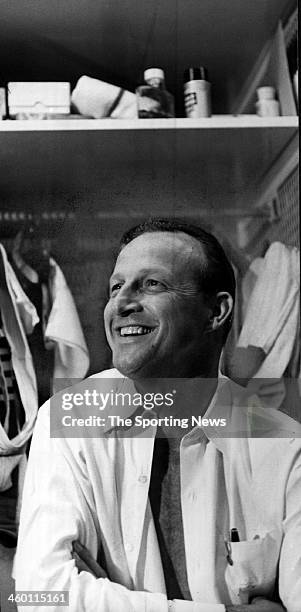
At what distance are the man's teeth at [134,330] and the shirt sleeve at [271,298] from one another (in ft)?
0.62

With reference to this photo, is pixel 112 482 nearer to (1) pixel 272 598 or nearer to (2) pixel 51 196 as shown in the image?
(1) pixel 272 598

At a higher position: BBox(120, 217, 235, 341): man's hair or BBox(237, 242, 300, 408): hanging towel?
BBox(120, 217, 235, 341): man's hair

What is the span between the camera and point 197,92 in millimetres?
1563

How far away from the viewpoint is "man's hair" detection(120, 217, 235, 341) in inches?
61.2

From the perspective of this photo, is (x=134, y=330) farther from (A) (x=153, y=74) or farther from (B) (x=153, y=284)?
(A) (x=153, y=74)

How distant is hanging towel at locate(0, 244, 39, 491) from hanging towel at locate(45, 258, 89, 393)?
0.14 ft

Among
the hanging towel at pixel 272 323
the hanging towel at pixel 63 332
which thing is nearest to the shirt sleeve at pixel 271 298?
the hanging towel at pixel 272 323

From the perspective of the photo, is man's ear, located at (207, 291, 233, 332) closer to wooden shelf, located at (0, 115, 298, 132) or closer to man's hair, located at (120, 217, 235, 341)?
man's hair, located at (120, 217, 235, 341)

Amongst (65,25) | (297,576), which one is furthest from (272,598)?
(65,25)

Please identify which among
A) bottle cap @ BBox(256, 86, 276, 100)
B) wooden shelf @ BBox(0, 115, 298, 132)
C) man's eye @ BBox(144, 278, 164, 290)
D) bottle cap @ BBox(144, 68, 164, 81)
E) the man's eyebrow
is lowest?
man's eye @ BBox(144, 278, 164, 290)

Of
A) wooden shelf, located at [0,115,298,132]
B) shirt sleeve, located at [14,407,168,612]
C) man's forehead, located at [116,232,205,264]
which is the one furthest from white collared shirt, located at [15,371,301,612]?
wooden shelf, located at [0,115,298,132]

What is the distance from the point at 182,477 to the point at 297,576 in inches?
11.5

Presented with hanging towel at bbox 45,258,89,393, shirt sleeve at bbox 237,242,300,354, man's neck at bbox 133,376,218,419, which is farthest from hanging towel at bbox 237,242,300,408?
hanging towel at bbox 45,258,89,393

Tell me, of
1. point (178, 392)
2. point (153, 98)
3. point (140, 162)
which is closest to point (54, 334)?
point (178, 392)
